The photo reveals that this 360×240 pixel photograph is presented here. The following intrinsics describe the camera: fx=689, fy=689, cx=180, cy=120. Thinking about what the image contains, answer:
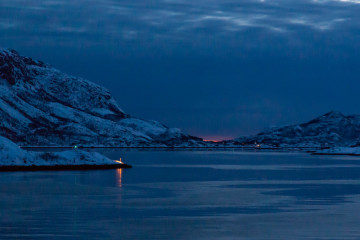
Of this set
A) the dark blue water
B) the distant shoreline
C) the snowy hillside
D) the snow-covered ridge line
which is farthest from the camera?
the snowy hillside

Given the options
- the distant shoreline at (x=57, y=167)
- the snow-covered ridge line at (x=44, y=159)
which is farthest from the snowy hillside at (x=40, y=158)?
the distant shoreline at (x=57, y=167)

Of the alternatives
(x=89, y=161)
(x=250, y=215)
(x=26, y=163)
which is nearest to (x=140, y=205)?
(x=250, y=215)

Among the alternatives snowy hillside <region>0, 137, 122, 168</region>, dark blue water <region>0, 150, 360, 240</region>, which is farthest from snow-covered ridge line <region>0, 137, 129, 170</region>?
dark blue water <region>0, 150, 360, 240</region>

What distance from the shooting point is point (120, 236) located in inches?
1028

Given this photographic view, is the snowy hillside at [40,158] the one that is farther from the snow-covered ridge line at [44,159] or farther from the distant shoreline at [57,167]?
the distant shoreline at [57,167]

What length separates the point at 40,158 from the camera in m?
98.4

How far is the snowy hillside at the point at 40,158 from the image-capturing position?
94.2m

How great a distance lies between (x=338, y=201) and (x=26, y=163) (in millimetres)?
60668

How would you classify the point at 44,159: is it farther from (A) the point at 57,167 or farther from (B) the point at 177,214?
(B) the point at 177,214

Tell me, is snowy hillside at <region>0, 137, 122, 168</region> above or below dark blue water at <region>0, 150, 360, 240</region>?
below

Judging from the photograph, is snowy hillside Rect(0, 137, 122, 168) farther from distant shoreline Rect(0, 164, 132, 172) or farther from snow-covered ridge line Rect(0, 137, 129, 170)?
distant shoreline Rect(0, 164, 132, 172)

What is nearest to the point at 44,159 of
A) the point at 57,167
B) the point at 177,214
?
the point at 57,167

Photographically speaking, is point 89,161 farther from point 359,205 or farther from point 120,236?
point 120,236

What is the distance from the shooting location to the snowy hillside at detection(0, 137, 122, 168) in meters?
94.2
